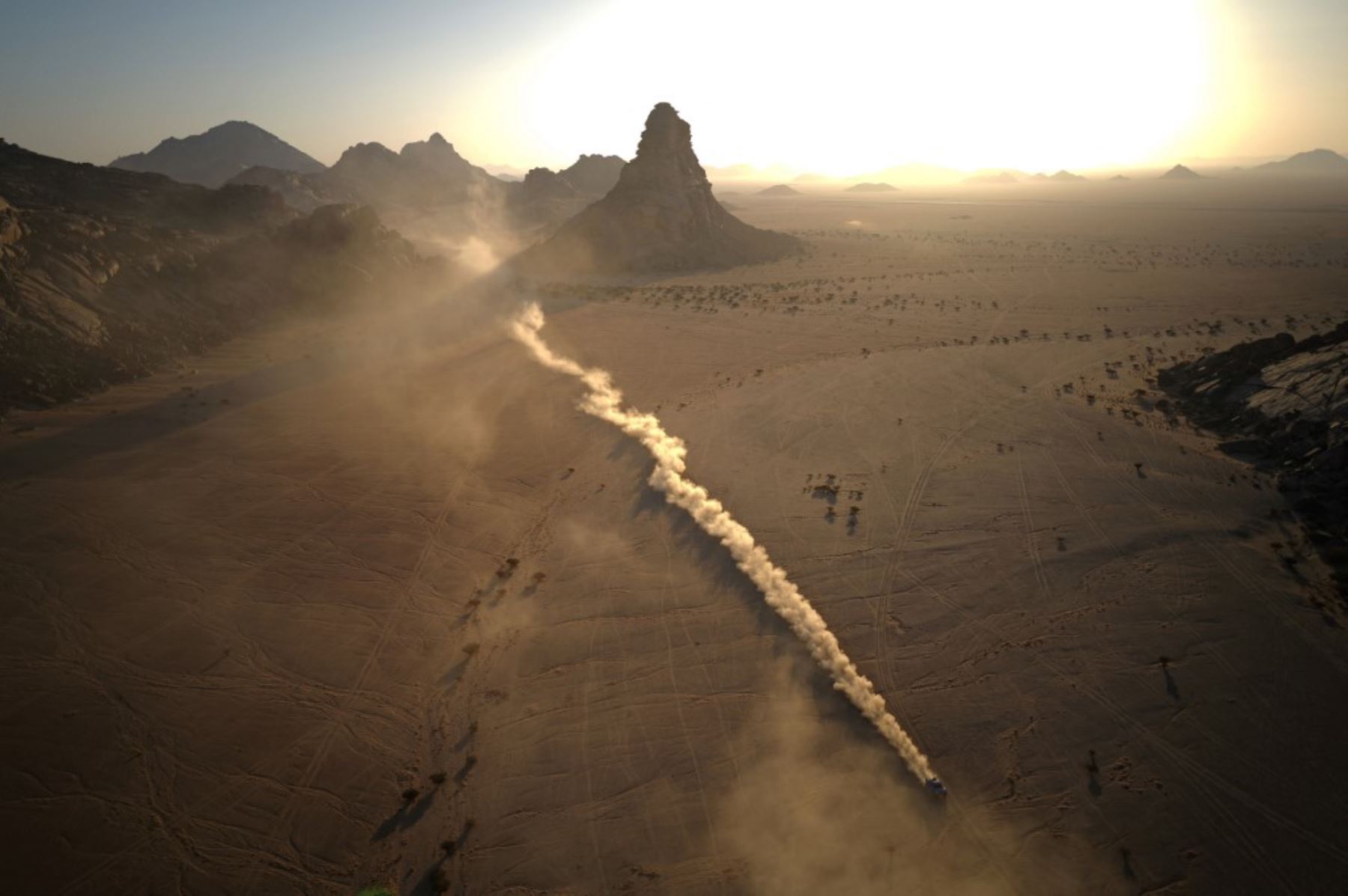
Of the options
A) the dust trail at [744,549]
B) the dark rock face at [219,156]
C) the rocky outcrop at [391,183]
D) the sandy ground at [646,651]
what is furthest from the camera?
the dark rock face at [219,156]

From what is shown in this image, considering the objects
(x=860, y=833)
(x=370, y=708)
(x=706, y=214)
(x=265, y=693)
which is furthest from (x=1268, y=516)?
(x=706, y=214)

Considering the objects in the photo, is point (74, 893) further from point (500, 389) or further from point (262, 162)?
point (262, 162)

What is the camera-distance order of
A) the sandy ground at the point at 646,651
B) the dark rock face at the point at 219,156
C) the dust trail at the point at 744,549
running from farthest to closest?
the dark rock face at the point at 219,156
the dust trail at the point at 744,549
the sandy ground at the point at 646,651

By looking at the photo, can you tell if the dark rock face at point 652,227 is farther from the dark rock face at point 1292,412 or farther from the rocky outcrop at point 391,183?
the rocky outcrop at point 391,183

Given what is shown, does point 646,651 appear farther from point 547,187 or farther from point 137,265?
point 547,187

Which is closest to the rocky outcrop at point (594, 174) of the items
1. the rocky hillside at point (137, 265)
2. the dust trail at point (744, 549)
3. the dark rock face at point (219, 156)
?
the dark rock face at point (219, 156)

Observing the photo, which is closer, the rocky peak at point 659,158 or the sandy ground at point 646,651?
the sandy ground at point 646,651

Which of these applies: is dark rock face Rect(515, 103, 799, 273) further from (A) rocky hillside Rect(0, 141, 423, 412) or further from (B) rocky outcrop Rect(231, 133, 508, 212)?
(B) rocky outcrop Rect(231, 133, 508, 212)
